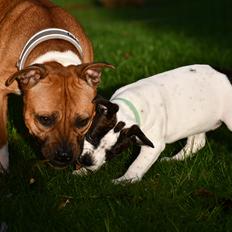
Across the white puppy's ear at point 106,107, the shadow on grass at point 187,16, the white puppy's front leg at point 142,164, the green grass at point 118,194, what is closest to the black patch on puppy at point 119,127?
the white puppy's ear at point 106,107

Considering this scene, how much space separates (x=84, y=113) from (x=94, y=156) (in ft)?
1.31

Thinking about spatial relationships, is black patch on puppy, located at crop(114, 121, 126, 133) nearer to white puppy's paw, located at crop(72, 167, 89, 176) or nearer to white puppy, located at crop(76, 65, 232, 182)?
white puppy, located at crop(76, 65, 232, 182)

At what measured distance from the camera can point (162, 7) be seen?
2492 cm

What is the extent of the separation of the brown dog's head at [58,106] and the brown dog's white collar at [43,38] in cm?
37

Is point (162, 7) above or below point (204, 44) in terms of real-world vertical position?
below

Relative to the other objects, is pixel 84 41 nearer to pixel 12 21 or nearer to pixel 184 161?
pixel 12 21

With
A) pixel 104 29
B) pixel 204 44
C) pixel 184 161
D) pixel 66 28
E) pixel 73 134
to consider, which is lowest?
pixel 104 29

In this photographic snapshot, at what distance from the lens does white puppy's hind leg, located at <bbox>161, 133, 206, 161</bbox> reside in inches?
254

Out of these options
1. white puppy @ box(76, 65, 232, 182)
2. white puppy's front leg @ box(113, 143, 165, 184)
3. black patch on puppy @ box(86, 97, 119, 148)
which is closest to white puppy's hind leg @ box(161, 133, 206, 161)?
white puppy @ box(76, 65, 232, 182)

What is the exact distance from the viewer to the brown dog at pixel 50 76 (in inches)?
217

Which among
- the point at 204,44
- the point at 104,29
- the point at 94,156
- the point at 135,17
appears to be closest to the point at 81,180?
the point at 94,156

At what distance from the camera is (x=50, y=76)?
5.63 metres

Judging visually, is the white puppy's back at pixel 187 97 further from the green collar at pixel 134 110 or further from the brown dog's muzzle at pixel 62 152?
the brown dog's muzzle at pixel 62 152

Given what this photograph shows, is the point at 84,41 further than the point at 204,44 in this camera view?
No
